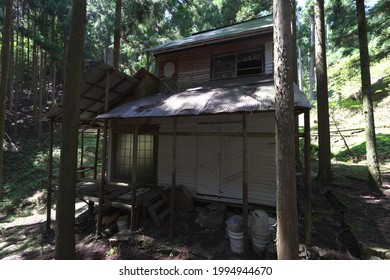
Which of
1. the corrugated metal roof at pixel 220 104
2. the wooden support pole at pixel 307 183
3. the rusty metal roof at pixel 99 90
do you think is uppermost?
the rusty metal roof at pixel 99 90

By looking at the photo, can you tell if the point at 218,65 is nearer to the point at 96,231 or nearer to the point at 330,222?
the point at 330,222

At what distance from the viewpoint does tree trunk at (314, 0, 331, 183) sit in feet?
29.5

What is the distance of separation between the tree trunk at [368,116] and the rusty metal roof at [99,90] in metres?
8.78

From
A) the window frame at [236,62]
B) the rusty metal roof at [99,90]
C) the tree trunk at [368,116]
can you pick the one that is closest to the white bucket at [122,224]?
the rusty metal roof at [99,90]

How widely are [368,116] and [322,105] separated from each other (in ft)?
5.96

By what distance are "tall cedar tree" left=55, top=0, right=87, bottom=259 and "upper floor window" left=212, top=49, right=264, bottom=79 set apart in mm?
5230

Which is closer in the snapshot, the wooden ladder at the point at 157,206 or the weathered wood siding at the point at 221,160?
the wooden ladder at the point at 157,206

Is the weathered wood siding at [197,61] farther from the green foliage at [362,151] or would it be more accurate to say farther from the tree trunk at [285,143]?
the green foliage at [362,151]

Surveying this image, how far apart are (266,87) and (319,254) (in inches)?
181

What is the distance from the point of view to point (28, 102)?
80.7 ft

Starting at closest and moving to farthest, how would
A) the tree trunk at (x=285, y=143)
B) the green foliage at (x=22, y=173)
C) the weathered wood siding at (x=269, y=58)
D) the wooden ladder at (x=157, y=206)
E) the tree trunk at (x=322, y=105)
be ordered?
the tree trunk at (x=285, y=143) < the wooden ladder at (x=157, y=206) < the weathered wood siding at (x=269, y=58) < the tree trunk at (x=322, y=105) < the green foliage at (x=22, y=173)

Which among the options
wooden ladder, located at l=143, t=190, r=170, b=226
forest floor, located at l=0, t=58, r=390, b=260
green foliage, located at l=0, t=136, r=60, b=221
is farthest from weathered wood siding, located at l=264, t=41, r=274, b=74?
green foliage, located at l=0, t=136, r=60, b=221

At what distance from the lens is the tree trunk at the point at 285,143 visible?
3.31 m
